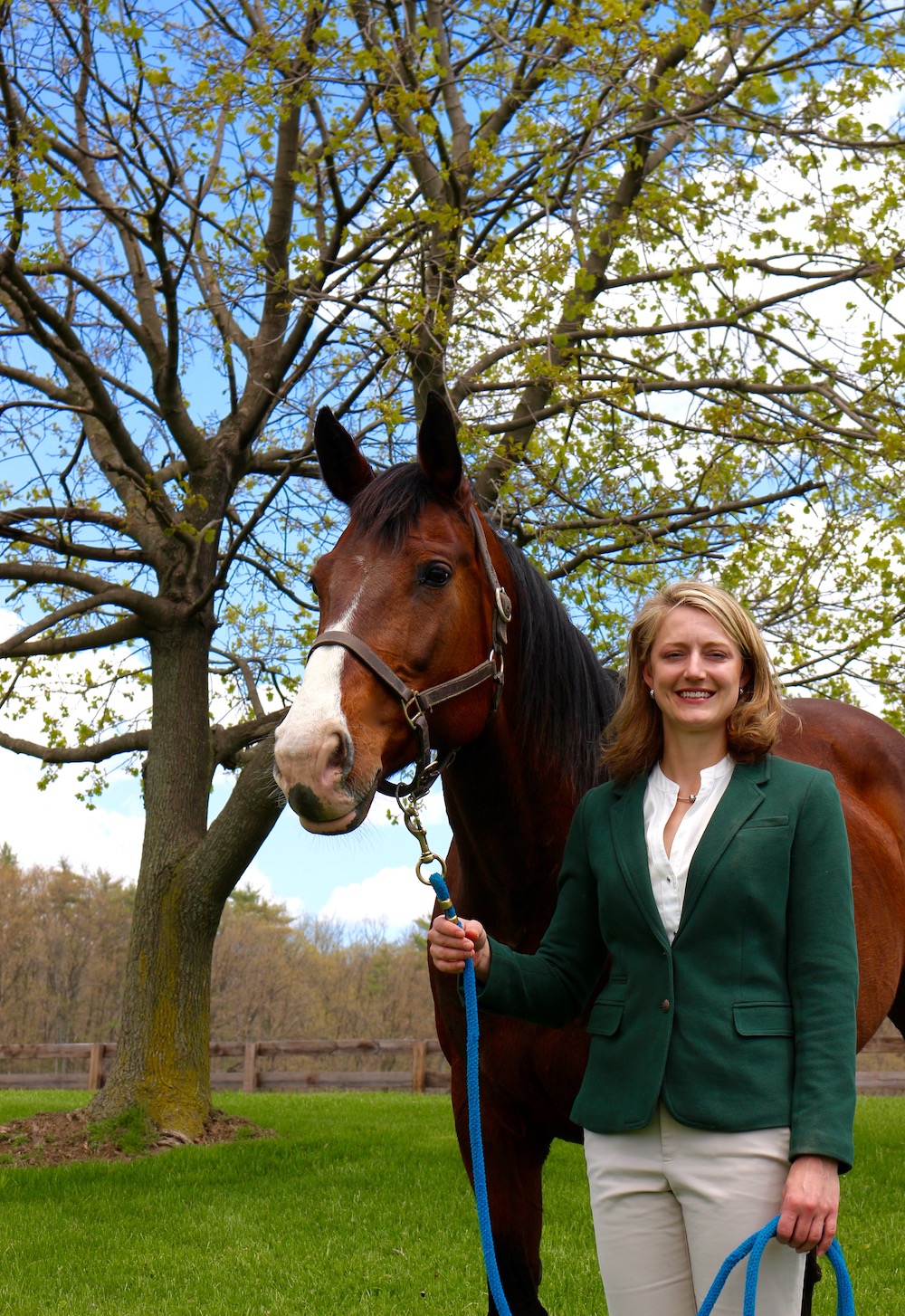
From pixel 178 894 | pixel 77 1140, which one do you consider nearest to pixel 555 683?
pixel 178 894

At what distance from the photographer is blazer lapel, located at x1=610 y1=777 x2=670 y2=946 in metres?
1.97

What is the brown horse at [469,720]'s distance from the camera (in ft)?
6.75

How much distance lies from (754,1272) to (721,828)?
0.69 metres

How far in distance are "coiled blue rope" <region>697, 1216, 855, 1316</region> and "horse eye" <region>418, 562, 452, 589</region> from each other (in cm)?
131

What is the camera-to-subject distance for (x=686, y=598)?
85.9 inches

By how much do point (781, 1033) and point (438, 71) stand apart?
7.97 metres

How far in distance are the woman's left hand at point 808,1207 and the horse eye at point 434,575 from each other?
4.13 ft

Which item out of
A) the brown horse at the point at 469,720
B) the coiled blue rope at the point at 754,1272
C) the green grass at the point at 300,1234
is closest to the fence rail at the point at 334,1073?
the green grass at the point at 300,1234

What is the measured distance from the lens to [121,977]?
3142 cm

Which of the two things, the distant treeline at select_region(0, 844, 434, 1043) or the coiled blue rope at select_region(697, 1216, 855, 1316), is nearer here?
the coiled blue rope at select_region(697, 1216, 855, 1316)

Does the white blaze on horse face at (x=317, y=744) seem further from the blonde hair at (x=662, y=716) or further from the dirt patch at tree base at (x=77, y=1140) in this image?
the dirt patch at tree base at (x=77, y=1140)

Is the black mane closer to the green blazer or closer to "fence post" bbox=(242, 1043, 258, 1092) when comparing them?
the green blazer

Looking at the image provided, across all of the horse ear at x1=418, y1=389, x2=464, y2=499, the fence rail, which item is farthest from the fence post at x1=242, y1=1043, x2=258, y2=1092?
the horse ear at x1=418, y1=389, x2=464, y2=499

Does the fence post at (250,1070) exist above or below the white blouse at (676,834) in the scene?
below
